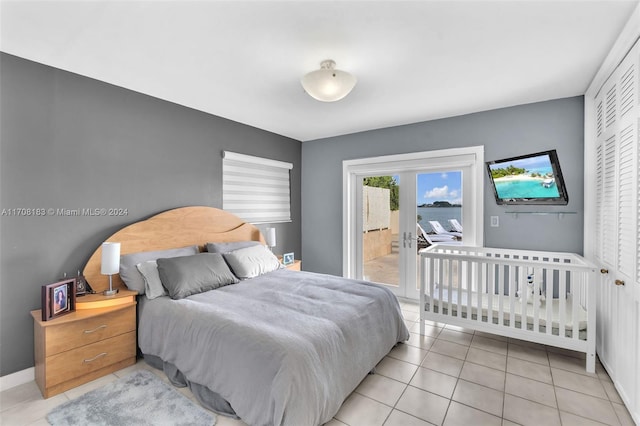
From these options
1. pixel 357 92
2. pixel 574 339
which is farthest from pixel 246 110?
pixel 574 339

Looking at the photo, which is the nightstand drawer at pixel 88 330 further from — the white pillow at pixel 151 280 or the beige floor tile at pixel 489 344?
the beige floor tile at pixel 489 344

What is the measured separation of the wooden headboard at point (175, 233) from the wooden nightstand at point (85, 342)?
259mm

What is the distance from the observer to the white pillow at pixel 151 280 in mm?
2547

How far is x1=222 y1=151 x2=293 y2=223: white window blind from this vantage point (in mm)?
3892

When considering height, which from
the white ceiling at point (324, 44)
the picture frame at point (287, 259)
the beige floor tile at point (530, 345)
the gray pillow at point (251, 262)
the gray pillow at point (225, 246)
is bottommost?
the beige floor tile at point (530, 345)

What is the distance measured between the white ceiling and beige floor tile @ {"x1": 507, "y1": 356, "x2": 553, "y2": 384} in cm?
248

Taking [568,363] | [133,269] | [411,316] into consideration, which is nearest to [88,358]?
[133,269]

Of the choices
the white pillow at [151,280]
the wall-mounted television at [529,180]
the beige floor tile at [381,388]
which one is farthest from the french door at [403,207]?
the white pillow at [151,280]

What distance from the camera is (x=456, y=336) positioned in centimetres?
306

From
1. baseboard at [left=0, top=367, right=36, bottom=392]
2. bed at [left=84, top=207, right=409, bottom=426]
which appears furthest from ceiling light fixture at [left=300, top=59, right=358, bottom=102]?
baseboard at [left=0, top=367, right=36, bottom=392]

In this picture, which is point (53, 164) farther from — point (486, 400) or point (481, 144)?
point (481, 144)

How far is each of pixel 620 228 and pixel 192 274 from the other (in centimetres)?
339

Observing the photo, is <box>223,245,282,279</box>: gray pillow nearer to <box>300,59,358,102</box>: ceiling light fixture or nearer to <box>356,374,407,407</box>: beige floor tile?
<box>356,374,407,407</box>: beige floor tile

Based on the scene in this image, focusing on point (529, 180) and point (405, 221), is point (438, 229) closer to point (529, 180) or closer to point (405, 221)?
point (405, 221)
